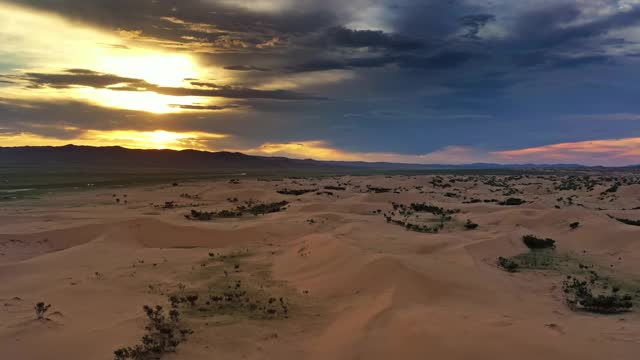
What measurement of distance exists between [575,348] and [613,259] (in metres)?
9.57

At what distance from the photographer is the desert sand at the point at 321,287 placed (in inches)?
318

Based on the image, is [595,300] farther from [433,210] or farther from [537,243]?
[433,210]

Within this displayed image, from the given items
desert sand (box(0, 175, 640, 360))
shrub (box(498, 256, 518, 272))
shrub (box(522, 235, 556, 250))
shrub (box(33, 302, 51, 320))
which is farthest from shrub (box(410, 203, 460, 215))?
shrub (box(33, 302, 51, 320))

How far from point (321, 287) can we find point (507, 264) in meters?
5.54

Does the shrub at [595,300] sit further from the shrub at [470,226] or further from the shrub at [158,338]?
the shrub at [470,226]

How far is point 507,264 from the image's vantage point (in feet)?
46.5

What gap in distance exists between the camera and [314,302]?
11328 mm

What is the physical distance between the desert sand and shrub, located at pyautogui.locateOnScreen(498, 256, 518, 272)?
24 centimetres

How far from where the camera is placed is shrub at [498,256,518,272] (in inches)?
539

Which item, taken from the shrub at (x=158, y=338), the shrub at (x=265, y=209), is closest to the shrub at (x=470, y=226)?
the shrub at (x=265, y=209)

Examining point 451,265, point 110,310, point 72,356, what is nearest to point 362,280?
point 451,265

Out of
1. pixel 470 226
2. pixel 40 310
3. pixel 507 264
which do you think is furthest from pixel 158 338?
pixel 470 226

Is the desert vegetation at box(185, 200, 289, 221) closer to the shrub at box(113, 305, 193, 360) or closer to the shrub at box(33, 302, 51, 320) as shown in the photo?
the shrub at box(33, 302, 51, 320)

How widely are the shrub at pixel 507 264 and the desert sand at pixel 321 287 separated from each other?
24cm
